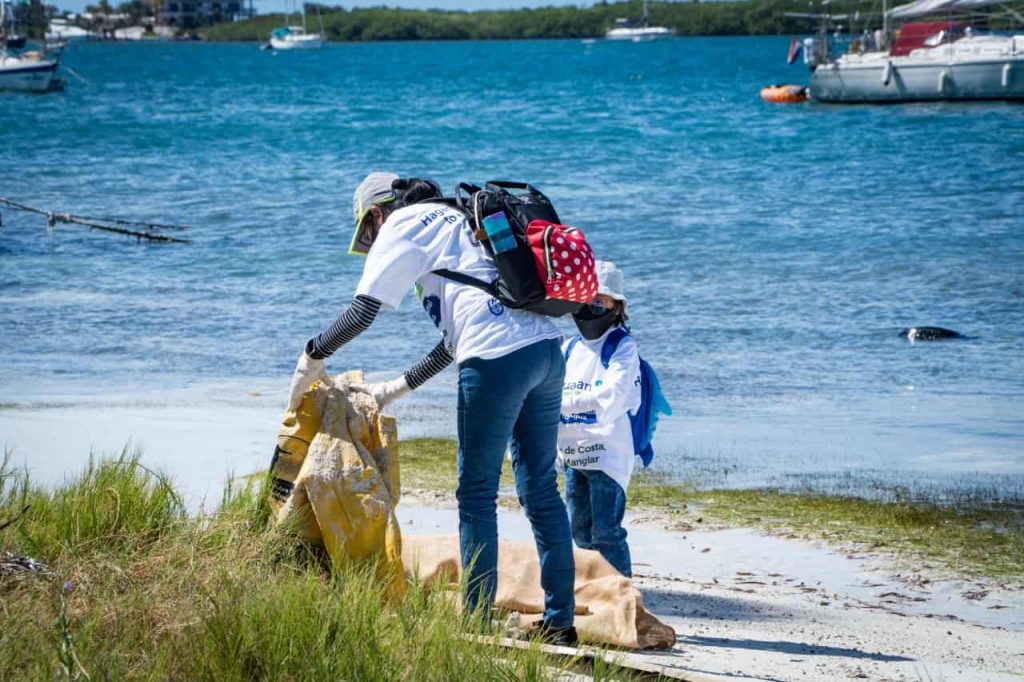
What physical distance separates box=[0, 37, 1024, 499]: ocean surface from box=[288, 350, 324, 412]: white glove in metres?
2.55

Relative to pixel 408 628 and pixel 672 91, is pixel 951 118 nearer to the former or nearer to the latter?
pixel 672 91

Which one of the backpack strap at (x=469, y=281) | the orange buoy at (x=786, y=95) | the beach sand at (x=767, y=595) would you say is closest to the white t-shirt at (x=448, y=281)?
the backpack strap at (x=469, y=281)

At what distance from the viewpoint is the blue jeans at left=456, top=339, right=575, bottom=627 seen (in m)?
4.31

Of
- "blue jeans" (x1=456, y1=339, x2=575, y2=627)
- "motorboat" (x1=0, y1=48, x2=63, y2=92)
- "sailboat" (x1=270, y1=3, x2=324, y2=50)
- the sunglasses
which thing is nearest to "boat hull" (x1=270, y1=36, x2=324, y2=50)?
"sailboat" (x1=270, y1=3, x2=324, y2=50)

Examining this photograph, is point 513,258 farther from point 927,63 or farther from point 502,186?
point 927,63

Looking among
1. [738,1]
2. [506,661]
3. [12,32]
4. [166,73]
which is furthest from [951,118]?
[738,1]

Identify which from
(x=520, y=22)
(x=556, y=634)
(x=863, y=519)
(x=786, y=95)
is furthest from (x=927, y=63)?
(x=520, y=22)

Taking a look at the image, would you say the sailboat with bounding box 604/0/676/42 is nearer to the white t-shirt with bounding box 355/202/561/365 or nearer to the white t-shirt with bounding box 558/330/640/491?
the white t-shirt with bounding box 558/330/640/491

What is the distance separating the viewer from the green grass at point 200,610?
376cm

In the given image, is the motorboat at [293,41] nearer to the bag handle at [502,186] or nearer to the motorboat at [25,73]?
the motorboat at [25,73]

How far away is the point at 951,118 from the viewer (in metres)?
36.2

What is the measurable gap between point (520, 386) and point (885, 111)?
3791 cm

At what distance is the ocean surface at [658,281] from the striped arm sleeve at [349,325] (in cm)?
291

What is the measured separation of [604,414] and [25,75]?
5595cm
